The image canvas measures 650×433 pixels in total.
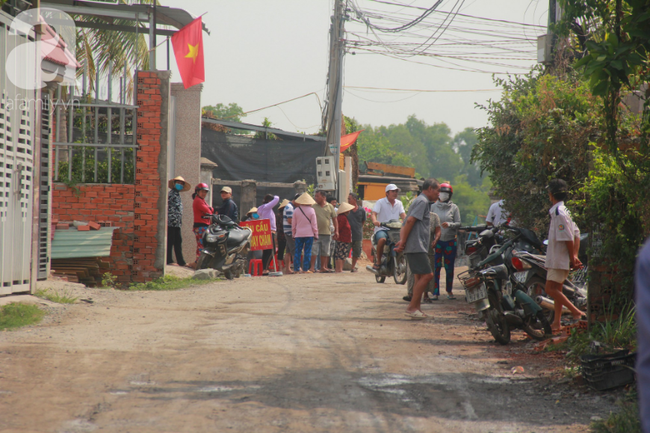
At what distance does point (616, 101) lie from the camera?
16.8 ft

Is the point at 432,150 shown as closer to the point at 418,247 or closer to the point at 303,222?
the point at 303,222

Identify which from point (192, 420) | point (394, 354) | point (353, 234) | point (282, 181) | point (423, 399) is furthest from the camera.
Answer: point (282, 181)

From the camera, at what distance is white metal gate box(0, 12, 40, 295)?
7500mm

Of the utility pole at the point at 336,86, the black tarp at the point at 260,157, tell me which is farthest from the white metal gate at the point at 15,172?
the utility pole at the point at 336,86

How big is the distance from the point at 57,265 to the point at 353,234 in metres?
7.43

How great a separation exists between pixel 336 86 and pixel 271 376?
16.4 m

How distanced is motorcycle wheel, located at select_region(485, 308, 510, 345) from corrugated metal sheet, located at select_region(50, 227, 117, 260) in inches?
269

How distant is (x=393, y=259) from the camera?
11.8 meters

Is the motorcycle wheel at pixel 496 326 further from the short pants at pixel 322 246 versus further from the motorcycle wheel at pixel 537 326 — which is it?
the short pants at pixel 322 246

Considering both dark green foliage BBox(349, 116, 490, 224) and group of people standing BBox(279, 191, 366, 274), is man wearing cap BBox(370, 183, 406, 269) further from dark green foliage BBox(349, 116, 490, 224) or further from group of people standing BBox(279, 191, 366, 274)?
dark green foliage BBox(349, 116, 490, 224)

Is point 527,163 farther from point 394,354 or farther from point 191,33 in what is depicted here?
point 191,33

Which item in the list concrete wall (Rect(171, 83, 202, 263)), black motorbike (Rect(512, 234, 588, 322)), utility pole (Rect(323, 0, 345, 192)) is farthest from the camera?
utility pole (Rect(323, 0, 345, 192))

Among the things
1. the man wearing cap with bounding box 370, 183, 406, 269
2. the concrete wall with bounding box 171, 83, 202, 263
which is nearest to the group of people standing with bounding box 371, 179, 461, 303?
the man wearing cap with bounding box 370, 183, 406, 269

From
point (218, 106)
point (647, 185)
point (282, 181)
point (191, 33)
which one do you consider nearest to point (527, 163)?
point (647, 185)
